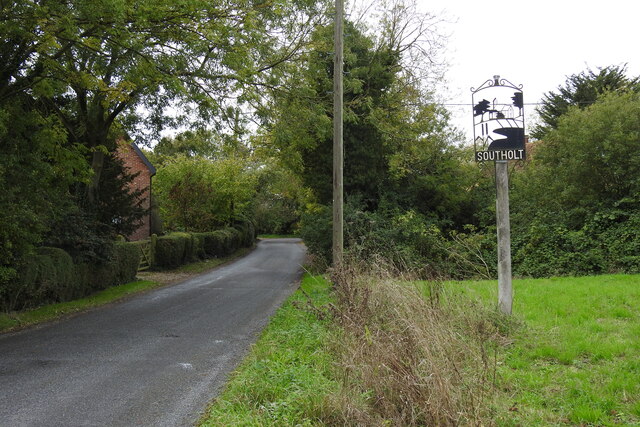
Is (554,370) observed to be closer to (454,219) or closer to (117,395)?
(117,395)

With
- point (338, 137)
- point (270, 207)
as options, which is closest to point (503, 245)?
point (338, 137)

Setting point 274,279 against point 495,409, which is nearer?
point 495,409

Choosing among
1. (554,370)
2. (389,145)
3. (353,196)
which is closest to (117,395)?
(554,370)

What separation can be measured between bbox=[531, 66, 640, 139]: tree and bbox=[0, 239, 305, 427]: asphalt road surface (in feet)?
75.4

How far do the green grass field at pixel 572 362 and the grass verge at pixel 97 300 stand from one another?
8633 mm

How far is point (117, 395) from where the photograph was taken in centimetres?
563

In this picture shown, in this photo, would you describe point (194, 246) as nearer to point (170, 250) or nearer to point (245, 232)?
point (170, 250)

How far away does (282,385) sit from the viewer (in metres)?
5.44

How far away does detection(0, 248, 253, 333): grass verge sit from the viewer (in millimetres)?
10281

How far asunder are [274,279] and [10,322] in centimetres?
1085

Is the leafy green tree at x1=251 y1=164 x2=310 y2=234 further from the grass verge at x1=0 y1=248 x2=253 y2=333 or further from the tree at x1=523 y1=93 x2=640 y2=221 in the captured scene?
the tree at x1=523 y1=93 x2=640 y2=221

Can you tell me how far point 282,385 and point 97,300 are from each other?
33.4 feet

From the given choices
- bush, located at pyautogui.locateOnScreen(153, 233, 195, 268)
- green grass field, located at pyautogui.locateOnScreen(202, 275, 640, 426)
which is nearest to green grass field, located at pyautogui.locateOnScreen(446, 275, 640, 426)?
green grass field, located at pyautogui.locateOnScreen(202, 275, 640, 426)

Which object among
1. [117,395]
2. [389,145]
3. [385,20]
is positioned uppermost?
[385,20]
